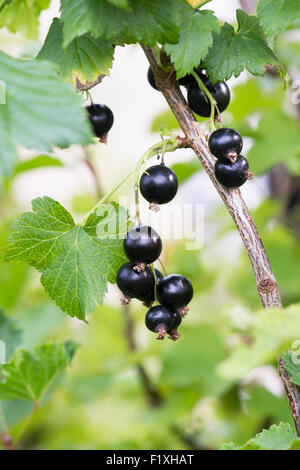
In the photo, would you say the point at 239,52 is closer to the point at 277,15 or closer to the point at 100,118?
the point at 277,15

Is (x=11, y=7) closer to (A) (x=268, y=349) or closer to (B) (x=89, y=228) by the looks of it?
(B) (x=89, y=228)

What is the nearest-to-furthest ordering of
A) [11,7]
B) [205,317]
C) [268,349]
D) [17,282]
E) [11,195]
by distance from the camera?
[268,349]
[11,7]
[17,282]
[205,317]
[11,195]

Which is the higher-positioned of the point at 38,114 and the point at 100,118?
the point at 100,118

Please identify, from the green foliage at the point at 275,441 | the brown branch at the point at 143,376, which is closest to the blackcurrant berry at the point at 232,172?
the green foliage at the point at 275,441

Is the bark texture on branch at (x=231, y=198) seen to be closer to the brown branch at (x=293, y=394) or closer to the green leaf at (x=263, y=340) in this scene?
the brown branch at (x=293, y=394)

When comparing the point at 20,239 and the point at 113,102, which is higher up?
the point at 113,102

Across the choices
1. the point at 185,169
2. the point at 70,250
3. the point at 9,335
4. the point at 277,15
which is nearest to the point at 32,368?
the point at 9,335
